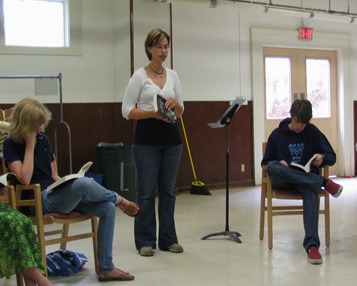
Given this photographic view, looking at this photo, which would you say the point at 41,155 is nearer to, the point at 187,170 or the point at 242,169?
the point at 187,170

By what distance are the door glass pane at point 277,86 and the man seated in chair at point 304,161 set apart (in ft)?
11.7

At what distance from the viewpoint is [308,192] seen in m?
3.43

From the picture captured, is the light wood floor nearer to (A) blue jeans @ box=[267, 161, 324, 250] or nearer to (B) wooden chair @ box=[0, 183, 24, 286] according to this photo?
(A) blue jeans @ box=[267, 161, 324, 250]

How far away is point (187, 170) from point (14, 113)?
12.8 ft

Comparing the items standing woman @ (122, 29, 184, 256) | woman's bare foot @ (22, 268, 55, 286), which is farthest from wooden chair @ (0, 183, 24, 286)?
standing woman @ (122, 29, 184, 256)

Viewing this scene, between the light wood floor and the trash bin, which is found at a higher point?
the trash bin

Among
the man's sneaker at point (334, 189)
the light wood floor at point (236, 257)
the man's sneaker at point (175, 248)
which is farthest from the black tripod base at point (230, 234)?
the man's sneaker at point (334, 189)

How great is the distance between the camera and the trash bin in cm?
549

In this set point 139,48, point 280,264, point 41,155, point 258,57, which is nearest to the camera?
point 41,155

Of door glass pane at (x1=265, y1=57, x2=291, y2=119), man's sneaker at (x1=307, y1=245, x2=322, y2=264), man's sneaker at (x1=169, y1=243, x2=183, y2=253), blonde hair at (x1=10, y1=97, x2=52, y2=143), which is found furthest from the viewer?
door glass pane at (x1=265, y1=57, x2=291, y2=119)

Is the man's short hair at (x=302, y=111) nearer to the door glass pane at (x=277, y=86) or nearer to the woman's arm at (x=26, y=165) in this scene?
the woman's arm at (x=26, y=165)

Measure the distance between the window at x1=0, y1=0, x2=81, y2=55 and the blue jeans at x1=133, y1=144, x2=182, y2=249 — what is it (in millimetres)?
2755

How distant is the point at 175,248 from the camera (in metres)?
3.54

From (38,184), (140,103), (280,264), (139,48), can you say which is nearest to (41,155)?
(38,184)
